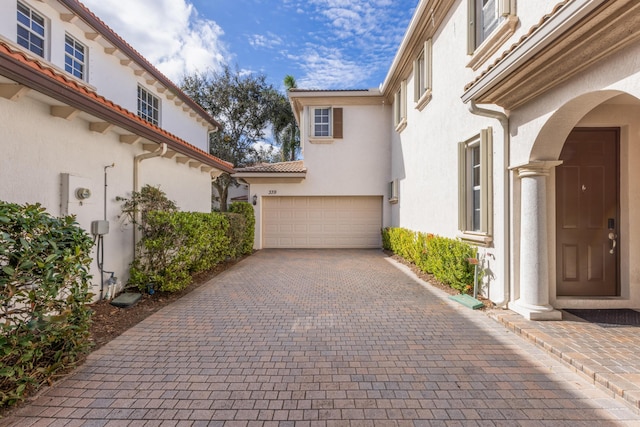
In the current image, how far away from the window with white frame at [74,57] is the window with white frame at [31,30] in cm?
52

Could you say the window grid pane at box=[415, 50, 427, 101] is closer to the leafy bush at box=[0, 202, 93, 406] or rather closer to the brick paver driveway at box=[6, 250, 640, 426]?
the brick paver driveway at box=[6, 250, 640, 426]

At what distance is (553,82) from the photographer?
3.77m

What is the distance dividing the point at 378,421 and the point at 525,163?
4.04m

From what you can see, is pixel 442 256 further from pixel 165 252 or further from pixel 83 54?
pixel 83 54

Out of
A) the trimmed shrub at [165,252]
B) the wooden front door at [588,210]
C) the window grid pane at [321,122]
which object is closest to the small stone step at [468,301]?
the wooden front door at [588,210]

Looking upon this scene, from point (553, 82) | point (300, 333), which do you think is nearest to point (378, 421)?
point (300, 333)

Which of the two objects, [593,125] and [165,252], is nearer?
[593,125]

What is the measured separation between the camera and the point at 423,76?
353 inches

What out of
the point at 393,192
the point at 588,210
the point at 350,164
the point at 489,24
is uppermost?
the point at 489,24

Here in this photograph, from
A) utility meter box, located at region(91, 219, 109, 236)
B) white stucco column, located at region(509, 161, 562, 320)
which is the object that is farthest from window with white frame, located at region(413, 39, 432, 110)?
utility meter box, located at region(91, 219, 109, 236)

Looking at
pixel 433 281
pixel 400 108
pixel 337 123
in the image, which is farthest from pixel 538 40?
pixel 337 123

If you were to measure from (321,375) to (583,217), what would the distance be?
196 inches

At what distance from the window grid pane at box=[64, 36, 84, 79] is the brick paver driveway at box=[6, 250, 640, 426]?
6.58 m

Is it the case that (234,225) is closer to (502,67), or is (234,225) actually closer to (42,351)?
(42,351)
